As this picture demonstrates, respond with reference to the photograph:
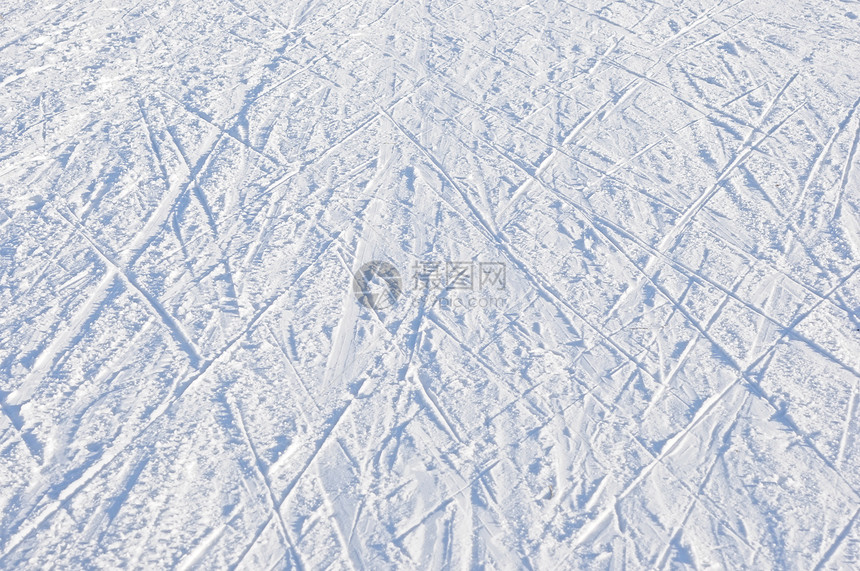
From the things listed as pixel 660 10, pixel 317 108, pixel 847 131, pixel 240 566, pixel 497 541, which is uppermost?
pixel 660 10

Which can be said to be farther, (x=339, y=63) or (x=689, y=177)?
(x=339, y=63)

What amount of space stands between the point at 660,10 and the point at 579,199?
3.98 metres

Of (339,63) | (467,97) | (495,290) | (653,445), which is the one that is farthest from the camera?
(339,63)

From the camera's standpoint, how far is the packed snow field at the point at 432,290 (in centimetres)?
437

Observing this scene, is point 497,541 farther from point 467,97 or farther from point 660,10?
point 660,10

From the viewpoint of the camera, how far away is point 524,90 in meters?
Answer: 7.97

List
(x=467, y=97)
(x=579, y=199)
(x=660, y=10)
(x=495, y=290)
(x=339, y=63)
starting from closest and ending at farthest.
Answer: (x=495, y=290), (x=579, y=199), (x=467, y=97), (x=339, y=63), (x=660, y=10)

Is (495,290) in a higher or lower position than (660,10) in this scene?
lower

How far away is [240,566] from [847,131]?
6.69m

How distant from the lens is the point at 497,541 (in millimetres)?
4223

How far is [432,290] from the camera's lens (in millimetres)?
5848

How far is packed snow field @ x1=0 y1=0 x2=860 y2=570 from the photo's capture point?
4371 millimetres

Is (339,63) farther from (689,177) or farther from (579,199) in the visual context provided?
(689,177)

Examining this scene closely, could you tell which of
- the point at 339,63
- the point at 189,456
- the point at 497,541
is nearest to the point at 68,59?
the point at 339,63
